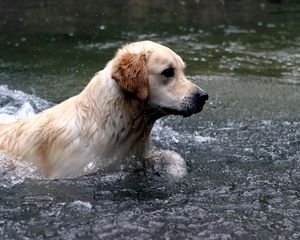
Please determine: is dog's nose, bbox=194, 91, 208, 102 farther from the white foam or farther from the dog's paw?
the white foam

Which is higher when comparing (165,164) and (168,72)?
(168,72)

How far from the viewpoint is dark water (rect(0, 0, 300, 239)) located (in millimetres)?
4789

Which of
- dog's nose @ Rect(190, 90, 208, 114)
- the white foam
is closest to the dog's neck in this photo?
dog's nose @ Rect(190, 90, 208, 114)

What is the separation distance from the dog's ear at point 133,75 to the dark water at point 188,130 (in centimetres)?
84

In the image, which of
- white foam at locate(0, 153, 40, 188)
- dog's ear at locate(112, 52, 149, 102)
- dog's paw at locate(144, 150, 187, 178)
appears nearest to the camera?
dog's ear at locate(112, 52, 149, 102)

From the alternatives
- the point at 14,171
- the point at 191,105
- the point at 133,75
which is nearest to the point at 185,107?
the point at 191,105

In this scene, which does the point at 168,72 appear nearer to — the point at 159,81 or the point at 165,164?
the point at 159,81

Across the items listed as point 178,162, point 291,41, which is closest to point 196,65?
point 291,41

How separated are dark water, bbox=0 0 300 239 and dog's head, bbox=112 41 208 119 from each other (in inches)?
27.9

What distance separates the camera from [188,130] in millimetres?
7895

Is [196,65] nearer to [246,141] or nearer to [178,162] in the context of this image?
[246,141]

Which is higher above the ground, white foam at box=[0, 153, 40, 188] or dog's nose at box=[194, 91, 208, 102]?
dog's nose at box=[194, 91, 208, 102]

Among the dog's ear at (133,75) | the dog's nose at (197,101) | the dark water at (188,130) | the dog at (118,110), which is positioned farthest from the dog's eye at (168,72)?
the dark water at (188,130)

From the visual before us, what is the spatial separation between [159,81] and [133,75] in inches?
11.4
